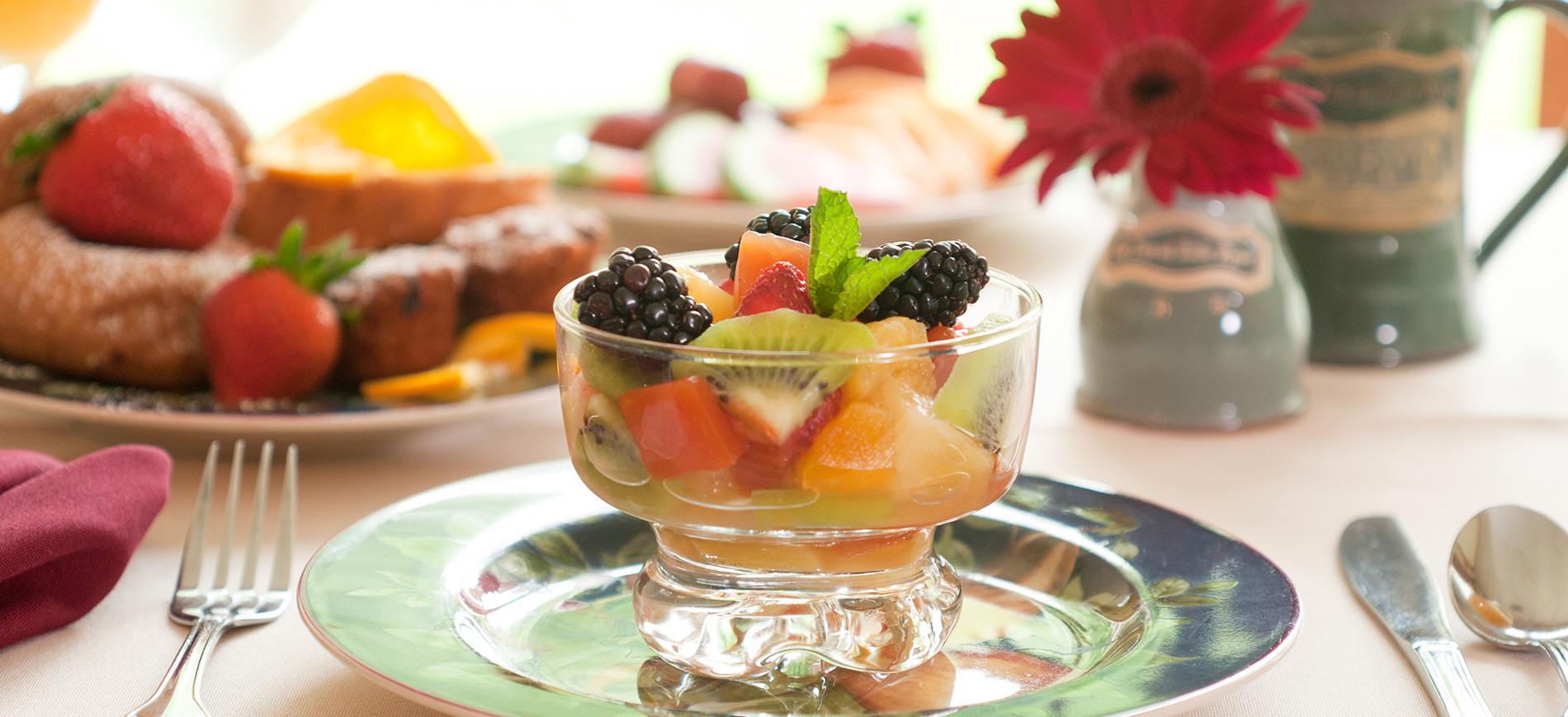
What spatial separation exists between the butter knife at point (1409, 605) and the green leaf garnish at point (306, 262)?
3.07 feet

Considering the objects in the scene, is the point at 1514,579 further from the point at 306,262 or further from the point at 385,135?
the point at 385,135

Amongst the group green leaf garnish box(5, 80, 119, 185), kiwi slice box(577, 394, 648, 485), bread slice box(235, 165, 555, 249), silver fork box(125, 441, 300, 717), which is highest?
green leaf garnish box(5, 80, 119, 185)

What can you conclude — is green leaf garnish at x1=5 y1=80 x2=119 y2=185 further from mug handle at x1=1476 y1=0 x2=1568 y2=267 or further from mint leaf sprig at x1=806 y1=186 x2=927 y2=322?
mug handle at x1=1476 y1=0 x2=1568 y2=267

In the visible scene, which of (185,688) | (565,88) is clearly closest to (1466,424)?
(185,688)

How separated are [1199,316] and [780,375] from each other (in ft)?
2.35

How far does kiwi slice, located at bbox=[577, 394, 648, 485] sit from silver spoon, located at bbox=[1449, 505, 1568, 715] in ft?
1.83

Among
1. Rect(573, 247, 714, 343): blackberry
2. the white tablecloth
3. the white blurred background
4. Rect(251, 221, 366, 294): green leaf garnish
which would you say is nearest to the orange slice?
Rect(251, 221, 366, 294): green leaf garnish

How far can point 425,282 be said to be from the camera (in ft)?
4.42

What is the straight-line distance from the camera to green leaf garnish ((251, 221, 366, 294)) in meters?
1.23

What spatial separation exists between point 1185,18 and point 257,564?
93 centimetres

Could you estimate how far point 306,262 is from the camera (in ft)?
4.06

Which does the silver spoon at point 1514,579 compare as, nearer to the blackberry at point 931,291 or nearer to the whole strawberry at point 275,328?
the blackberry at point 931,291

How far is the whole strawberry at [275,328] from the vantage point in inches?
47.1

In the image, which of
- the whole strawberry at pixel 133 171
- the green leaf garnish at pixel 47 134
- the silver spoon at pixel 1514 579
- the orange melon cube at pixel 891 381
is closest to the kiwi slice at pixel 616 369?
the orange melon cube at pixel 891 381
